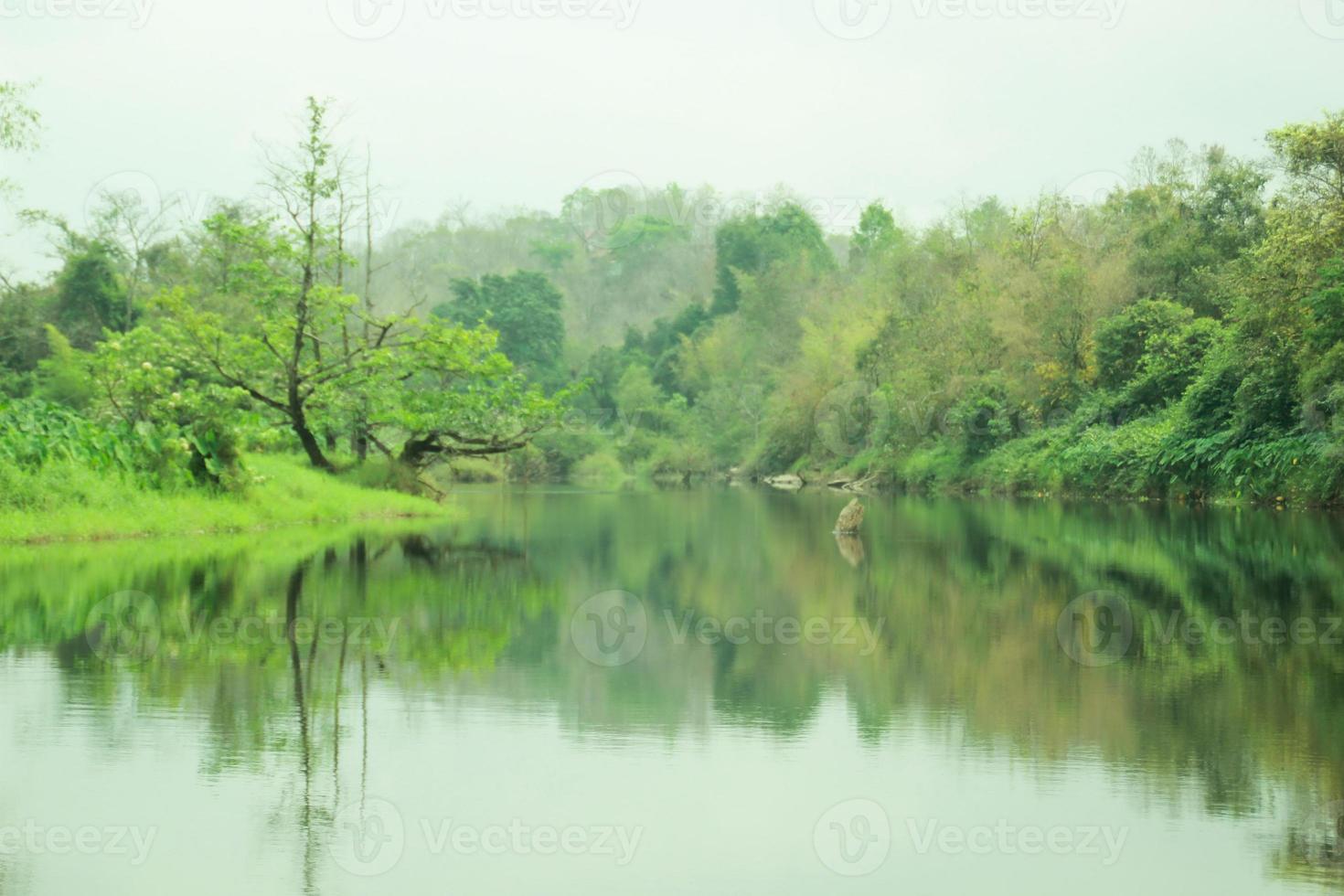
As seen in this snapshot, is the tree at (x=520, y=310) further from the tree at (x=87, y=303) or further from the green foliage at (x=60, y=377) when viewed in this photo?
the green foliage at (x=60, y=377)

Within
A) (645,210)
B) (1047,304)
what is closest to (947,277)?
(1047,304)

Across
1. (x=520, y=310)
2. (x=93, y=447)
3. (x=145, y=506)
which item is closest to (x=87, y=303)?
(x=520, y=310)

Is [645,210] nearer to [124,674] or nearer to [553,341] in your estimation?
[553,341]

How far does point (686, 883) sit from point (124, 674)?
499 centimetres

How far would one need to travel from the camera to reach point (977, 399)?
4716cm

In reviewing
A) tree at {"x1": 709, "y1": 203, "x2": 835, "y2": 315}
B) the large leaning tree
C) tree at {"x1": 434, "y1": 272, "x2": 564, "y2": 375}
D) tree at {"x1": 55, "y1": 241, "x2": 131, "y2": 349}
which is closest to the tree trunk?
the large leaning tree

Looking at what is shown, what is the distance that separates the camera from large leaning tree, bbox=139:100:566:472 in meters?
26.0

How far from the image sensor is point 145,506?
2031cm

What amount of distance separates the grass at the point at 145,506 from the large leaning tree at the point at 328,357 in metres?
1.68

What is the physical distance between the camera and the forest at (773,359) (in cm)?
2581

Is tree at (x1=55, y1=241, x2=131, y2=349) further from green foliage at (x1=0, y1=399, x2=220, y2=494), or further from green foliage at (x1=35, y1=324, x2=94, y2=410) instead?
green foliage at (x1=0, y1=399, x2=220, y2=494)

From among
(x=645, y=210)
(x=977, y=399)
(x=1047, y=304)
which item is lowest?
(x=977, y=399)

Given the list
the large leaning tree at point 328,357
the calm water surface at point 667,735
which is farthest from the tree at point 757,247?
the calm water surface at point 667,735

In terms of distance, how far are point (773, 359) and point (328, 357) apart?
4860 cm
